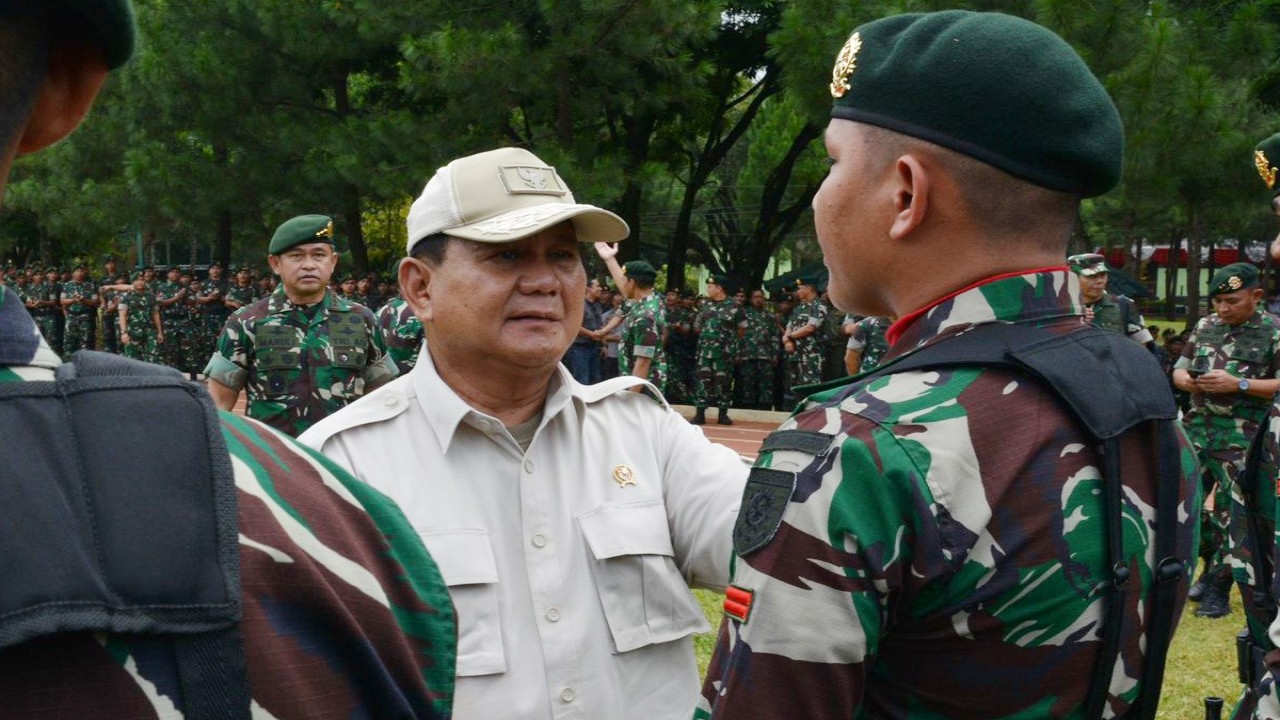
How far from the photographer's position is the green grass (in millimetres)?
5738

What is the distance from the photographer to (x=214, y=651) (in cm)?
85

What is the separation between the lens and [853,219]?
1637 mm

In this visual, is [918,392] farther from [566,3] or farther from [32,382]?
[566,3]

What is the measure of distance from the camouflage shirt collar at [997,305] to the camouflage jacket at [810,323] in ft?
49.3

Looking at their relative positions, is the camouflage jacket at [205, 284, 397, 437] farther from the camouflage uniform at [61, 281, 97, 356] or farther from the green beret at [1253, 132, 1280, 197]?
the camouflage uniform at [61, 281, 97, 356]

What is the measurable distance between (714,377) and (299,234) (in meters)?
11.3

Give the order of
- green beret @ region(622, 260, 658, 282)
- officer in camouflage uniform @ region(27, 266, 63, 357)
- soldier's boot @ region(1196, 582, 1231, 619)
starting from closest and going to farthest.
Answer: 1. soldier's boot @ region(1196, 582, 1231, 619)
2. green beret @ region(622, 260, 658, 282)
3. officer in camouflage uniform @ region(27, 266, 63, 357)

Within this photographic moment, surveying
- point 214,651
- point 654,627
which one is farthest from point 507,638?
point 214,651

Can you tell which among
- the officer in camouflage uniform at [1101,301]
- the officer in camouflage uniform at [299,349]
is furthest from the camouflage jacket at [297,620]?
the officer in camouflage uniform at [1101,301]

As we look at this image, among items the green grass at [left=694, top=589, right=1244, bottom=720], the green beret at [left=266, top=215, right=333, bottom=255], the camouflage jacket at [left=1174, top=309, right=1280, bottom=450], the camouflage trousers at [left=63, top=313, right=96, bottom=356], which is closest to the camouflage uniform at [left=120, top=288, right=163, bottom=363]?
the camouflage trousers at [left=63, top=313, right=96, bottom=356]

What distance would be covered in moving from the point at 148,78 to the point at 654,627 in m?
21.0

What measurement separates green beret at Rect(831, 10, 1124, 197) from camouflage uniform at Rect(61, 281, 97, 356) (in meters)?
29.1

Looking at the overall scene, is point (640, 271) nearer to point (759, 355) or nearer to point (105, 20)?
point (759, 355)

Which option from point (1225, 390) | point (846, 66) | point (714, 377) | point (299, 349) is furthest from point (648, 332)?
point (846, 66)
